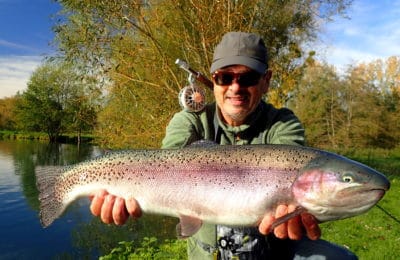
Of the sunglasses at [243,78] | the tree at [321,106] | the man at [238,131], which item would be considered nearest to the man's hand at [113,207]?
the man at [238,131]

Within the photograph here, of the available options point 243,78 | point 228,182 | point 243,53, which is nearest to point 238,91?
point 243,78

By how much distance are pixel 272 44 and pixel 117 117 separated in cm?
657

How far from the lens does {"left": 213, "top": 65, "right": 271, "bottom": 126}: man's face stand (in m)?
2.84

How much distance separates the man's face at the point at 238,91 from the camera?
2.84 metres

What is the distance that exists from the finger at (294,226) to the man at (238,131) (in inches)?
15.8

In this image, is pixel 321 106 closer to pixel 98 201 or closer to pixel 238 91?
pixel 238 91

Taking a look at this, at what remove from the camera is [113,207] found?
2562mm

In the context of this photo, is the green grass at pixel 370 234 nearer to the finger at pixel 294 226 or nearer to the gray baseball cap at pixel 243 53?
the gray baseball cap at pixel 243 53

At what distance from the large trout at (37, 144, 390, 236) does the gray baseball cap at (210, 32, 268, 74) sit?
2.26 ft

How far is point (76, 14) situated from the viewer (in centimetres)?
1212

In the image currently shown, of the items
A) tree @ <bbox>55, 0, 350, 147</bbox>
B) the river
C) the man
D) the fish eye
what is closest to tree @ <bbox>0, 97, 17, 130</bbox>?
the river

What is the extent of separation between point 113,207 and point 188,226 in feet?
1.79

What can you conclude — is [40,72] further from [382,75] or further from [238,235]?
[238,235]

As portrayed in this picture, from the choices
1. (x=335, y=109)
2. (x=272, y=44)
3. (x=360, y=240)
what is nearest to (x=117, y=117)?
(x=272, y=44)
